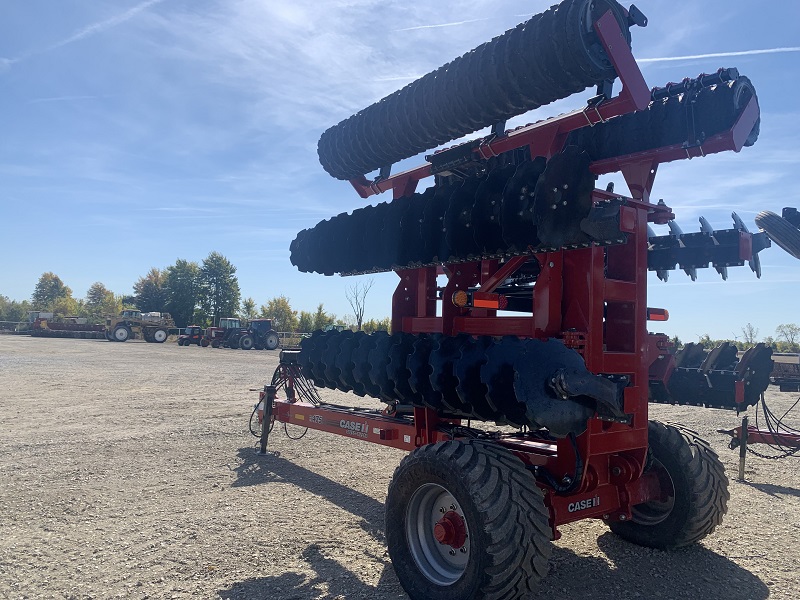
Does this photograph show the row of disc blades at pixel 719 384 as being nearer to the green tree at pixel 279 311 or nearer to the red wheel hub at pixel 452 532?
the red wheel hub at pixel 452 532

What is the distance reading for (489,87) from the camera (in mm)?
4355

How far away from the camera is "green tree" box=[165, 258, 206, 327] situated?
67688 mm

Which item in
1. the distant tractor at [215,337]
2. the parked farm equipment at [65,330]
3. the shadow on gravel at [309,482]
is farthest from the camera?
the parked farm equipment at [65,330]

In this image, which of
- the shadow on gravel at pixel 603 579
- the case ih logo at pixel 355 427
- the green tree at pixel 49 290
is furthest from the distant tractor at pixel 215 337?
the green tree at pixel 49 290

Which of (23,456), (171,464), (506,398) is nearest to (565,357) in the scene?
(506,398)

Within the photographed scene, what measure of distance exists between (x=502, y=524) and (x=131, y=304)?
83267 millimetres

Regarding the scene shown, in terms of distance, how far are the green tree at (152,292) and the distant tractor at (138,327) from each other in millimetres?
24444

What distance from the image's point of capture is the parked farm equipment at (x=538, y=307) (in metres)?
3.55

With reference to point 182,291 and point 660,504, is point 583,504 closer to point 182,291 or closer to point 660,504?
point 660,504

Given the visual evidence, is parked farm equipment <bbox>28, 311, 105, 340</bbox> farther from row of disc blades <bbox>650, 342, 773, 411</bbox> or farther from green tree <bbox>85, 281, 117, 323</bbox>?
row of disc blades <bbox>650, 342, 773, 411</bbox>

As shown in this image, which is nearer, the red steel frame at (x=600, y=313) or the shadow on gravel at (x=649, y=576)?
the red steel frame at (x=600, y=313)

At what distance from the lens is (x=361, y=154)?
594 centimetres

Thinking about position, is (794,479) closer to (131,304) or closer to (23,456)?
(23,456)

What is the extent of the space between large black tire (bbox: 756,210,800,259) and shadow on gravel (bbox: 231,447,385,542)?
4.23 meters
